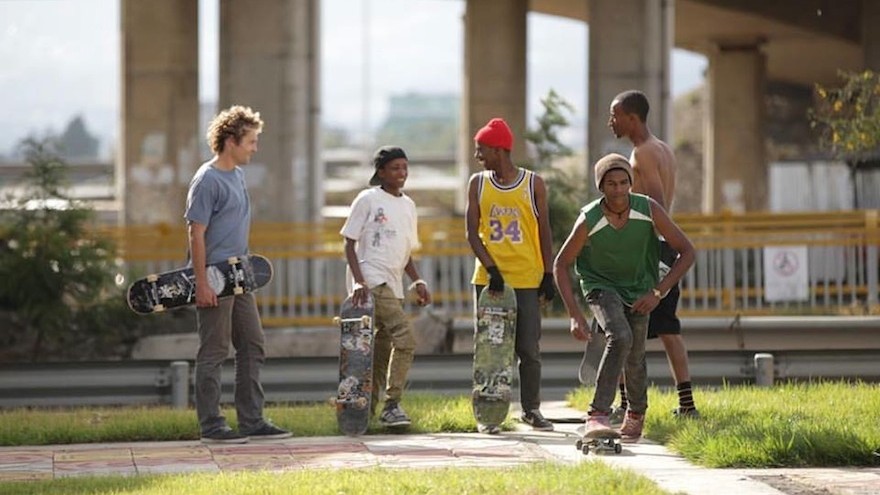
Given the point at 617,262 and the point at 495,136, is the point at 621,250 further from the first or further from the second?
the point at 495,136

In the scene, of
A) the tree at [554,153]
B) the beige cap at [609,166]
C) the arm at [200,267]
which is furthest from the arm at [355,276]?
the tree at [554,153]

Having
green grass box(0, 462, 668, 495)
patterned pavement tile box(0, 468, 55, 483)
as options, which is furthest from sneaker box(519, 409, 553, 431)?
patterned pavement tile box(0, 468, 55, 483)

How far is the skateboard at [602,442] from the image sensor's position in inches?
426

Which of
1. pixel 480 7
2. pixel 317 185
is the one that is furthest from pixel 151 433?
pixel 480 7

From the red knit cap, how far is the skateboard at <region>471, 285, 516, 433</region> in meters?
0.91

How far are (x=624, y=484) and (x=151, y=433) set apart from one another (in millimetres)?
4302

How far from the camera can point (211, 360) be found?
12.2m

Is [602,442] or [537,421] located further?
[537,421]

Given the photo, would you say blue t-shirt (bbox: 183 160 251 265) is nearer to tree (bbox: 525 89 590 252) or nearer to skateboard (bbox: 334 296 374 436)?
skateboard (bbox: 334 296 374 436)

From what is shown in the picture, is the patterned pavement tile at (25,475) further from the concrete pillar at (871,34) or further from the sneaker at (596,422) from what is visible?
the concrete pillar at (871,34)

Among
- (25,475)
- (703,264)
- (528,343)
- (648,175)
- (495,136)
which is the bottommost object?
(25,475)

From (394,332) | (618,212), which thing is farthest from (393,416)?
(618,212)

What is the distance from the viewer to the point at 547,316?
23.2m

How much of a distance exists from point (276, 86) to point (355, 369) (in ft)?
56.4
